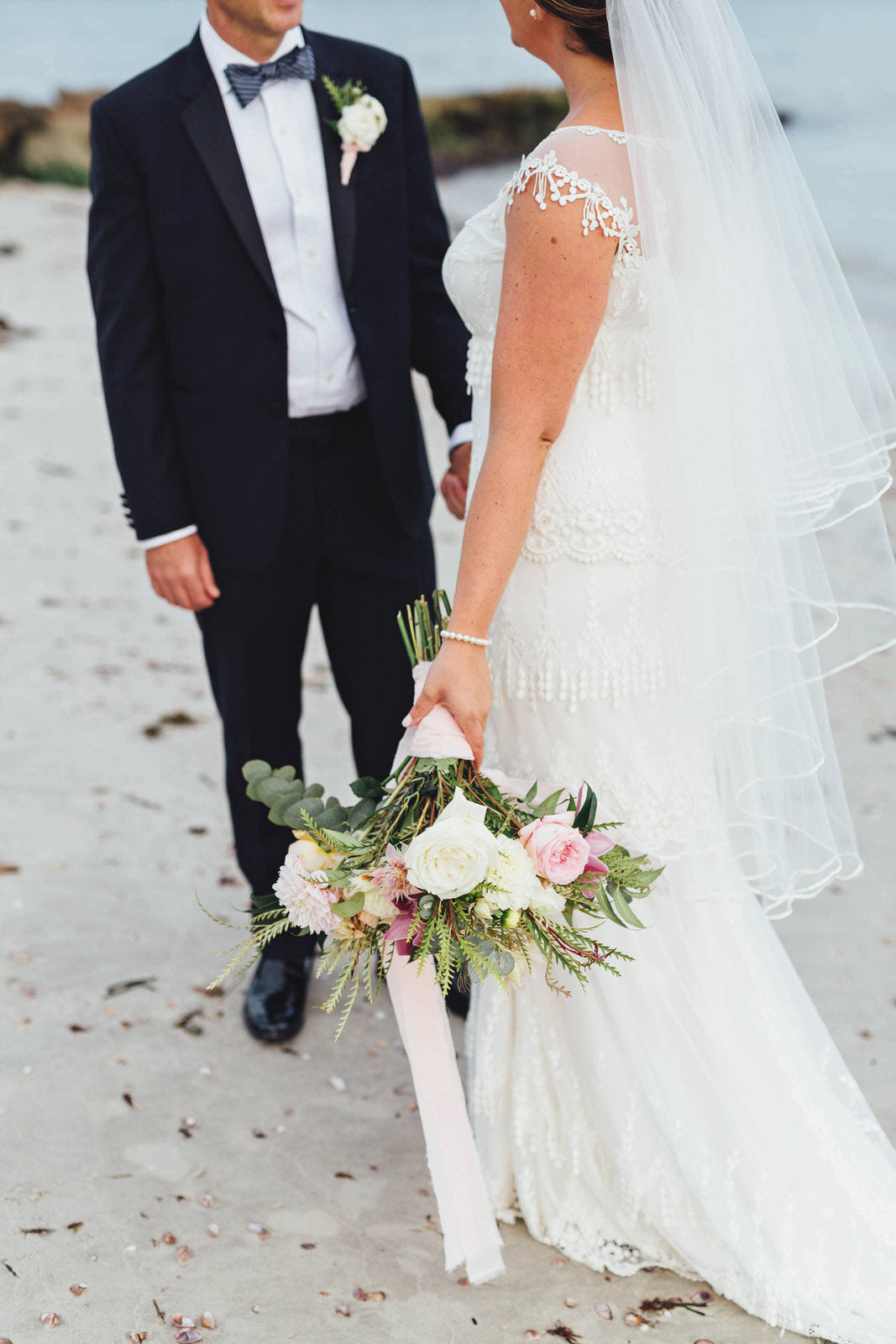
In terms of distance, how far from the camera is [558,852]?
1.75 meters

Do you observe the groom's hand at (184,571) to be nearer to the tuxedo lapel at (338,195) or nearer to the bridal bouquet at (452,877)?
the tuxedo lapel at (338,195)

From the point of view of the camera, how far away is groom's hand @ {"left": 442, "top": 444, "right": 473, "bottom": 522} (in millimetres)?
2826

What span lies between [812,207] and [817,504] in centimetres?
49

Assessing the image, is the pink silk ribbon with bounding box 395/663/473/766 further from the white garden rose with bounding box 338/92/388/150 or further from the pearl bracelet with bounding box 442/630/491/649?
the white garden rose with bounding box 338/92/388/150

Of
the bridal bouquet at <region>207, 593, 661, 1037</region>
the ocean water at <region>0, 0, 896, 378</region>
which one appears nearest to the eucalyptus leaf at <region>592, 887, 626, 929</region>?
the bridal bouquet at <region>207, 593, 661, 1037</region>

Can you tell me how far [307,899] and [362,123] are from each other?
171 cm

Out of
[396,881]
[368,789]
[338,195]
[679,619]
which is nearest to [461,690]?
[368,789]

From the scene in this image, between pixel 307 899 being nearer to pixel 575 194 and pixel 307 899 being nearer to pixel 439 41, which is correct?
pixel 575 194

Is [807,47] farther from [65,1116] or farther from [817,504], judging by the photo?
[65,1116]

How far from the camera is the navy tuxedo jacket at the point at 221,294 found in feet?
8.36

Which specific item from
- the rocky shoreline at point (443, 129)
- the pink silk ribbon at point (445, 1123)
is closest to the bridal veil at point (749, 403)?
the pink silk ribbon at point (445, 1123)

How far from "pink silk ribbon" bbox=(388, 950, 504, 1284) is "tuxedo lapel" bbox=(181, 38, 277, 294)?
1.50 meters

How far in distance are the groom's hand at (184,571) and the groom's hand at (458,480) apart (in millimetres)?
569

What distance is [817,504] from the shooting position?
2.01 metres
